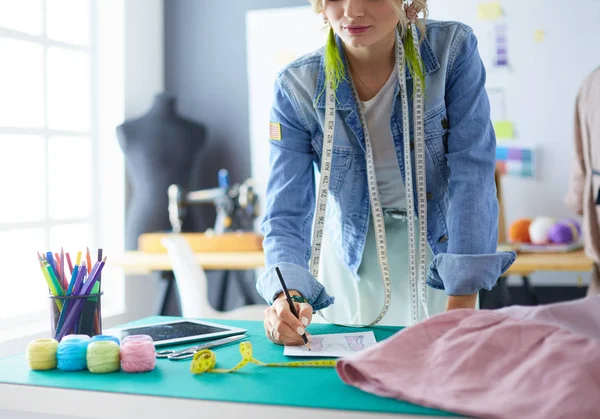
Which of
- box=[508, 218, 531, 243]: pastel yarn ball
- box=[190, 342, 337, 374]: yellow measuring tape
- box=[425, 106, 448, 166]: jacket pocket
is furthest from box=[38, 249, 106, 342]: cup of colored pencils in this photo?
box=[508, 218, 531, 243]: pastel yarn ball

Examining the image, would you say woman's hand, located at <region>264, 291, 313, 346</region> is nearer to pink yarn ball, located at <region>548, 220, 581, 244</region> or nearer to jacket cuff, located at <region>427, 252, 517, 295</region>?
jacket cuff, located at <region>427, 252, 517, 295</region>

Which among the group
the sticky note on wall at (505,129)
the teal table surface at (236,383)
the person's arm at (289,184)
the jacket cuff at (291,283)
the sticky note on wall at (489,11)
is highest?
the sticky note on wall at (489,11)

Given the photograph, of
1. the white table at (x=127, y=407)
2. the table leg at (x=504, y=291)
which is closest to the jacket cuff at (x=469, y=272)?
the white table at (x=127, y=407)

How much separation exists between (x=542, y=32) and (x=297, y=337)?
3.06 metres

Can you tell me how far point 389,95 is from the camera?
1815 millimetres

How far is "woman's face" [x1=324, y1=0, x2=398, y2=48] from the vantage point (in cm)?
160

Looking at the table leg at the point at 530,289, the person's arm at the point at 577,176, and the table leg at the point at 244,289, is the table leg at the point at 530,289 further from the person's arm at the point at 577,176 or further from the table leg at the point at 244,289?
the table leg at the point at 244,289

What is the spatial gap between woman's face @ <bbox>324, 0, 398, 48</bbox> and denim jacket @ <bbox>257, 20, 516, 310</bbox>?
0.16 meters

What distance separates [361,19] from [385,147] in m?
0.36

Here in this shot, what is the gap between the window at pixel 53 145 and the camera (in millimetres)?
3643

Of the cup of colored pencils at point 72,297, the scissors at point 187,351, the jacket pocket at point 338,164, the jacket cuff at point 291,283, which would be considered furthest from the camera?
the jacket pocket at point 338,164

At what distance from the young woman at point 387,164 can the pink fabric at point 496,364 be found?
0.41 meters

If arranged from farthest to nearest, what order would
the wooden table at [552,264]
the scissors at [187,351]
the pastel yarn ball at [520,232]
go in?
the pastel yarn ball at [520,232] < the wooden table at [552,264] < the scissors at [187,351]

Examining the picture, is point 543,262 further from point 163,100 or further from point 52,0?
point 52,0
